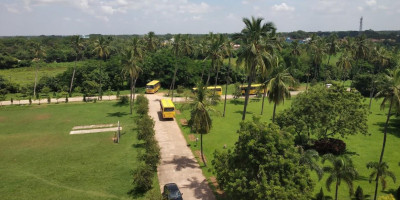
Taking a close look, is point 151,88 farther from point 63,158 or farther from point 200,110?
point 200,110

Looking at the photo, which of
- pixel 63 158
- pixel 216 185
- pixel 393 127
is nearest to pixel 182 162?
pixel 216 185

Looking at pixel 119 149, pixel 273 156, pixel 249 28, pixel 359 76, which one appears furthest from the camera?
pixel 359 76

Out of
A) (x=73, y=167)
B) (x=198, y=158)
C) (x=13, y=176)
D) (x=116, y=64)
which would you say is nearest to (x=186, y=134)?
(x=198, y=158)

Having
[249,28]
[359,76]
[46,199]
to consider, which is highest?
[249,28]

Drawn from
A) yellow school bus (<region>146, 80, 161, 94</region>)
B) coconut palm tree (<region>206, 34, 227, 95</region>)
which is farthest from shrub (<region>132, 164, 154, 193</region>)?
yellow school bus (<region>146, 80, 161, 94</region>)

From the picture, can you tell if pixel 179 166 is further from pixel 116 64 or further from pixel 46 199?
pixel 116 64

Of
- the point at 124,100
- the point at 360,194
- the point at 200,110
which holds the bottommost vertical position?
the point at 360,194
